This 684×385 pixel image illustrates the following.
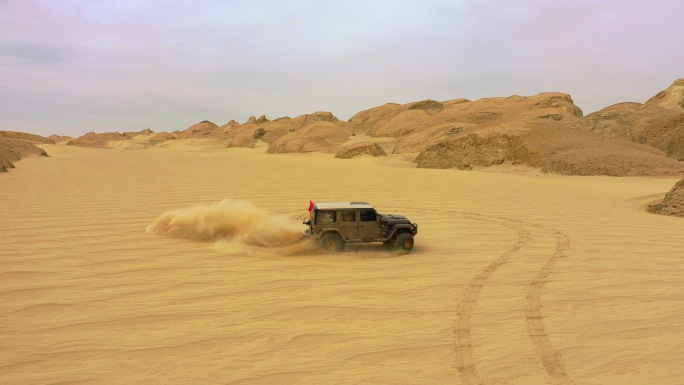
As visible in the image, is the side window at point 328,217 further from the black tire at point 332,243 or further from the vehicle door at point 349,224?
the black tire at point 332,243

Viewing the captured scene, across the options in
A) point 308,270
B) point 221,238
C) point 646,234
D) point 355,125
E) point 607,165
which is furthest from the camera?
point 355,125

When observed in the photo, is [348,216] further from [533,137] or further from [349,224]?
[533,137]

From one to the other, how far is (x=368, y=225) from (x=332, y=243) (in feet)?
2.01

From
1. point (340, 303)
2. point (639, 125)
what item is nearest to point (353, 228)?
point (340, 303)

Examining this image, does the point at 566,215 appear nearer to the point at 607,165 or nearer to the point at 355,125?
the point at 607,165

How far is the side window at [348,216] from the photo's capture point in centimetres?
799

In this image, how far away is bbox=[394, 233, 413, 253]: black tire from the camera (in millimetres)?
7961

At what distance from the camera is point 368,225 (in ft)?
Result: 26.4

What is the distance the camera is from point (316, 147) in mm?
38188

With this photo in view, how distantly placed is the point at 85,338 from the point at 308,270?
2921 millimetres

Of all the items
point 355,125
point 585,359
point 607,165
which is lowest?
point 585,359

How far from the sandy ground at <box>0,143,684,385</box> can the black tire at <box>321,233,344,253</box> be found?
0.21 meters

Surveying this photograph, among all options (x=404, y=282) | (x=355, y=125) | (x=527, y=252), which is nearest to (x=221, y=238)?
(x=404, y=282)

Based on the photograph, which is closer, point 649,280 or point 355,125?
point 649,280
